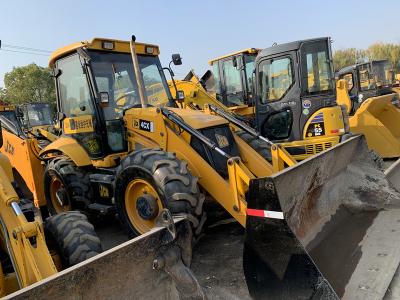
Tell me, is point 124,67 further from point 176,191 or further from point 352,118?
point 352,118

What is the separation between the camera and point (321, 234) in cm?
332

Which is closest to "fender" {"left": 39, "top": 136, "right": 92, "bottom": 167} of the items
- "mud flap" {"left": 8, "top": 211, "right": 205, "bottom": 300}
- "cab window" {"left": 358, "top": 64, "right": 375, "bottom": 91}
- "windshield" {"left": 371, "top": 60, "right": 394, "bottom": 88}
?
"mud flap" {"left": 8, "top": 211, "right": 205, "bottom": 300}

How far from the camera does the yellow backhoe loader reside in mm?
2639

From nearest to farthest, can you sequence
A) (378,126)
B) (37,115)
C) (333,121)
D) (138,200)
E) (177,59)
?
(138,200) < (177,59) < (333,121) < (378,126) < (37,115)

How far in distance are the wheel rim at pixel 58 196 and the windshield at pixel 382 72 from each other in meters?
13.7

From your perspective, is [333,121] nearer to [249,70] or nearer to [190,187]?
[249,70]

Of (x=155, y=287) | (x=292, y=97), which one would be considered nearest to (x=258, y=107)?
(x=292, y=97)

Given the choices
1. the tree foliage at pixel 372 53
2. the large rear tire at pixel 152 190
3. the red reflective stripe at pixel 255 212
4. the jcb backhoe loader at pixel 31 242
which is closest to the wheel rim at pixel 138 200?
the large rear tire at pixel 152 190

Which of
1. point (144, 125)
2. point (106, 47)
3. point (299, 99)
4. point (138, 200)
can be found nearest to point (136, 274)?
point (138, 200)

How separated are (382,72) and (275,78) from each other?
10855 mm

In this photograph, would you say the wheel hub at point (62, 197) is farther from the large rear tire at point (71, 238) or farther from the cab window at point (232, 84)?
the cab window at point (232, 84)

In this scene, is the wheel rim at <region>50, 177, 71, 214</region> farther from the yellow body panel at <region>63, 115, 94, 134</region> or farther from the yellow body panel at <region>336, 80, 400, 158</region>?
the yellow body panel at <region>336, 80, 400, 158</region>

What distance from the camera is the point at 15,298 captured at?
1.65m

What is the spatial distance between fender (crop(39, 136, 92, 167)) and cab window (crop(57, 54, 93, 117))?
0.43 m
